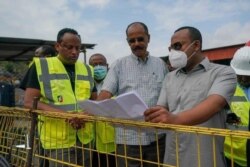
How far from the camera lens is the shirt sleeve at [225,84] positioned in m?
2.21

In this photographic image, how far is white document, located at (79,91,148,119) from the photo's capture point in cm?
200

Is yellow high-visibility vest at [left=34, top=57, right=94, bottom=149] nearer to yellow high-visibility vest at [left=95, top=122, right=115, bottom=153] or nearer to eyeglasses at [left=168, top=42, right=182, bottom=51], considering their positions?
yellow high-visibility vest at [left=95, top=122, right=115, bottom=153]

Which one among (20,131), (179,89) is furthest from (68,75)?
(179,89)

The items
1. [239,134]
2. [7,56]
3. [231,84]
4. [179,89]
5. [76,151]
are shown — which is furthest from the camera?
[7,56]

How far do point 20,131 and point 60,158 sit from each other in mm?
488

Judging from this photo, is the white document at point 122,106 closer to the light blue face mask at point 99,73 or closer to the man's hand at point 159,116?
the man's hand at point 159,116

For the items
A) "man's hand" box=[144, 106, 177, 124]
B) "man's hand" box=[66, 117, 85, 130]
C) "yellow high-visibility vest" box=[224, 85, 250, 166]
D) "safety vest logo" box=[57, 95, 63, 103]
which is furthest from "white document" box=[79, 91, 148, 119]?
"yellow high-visibility vest" box=[224, 85, 250, 166]

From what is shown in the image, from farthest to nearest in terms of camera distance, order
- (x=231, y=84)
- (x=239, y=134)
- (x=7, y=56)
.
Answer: (x=7, y=56) → (x=231, y=84) → (x=239, y=134)

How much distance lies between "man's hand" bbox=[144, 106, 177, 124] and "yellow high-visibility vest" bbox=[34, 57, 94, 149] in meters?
1.05

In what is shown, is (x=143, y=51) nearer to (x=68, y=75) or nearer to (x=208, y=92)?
(x=68, y=75)

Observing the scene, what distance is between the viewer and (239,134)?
1.46 m

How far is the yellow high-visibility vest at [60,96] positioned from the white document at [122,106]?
0.68m

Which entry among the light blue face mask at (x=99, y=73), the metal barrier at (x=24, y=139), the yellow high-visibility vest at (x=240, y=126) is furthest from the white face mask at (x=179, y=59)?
the light blue face mask at (x=99, y=73)

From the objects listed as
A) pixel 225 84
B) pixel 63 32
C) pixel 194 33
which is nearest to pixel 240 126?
pixel 225 84
